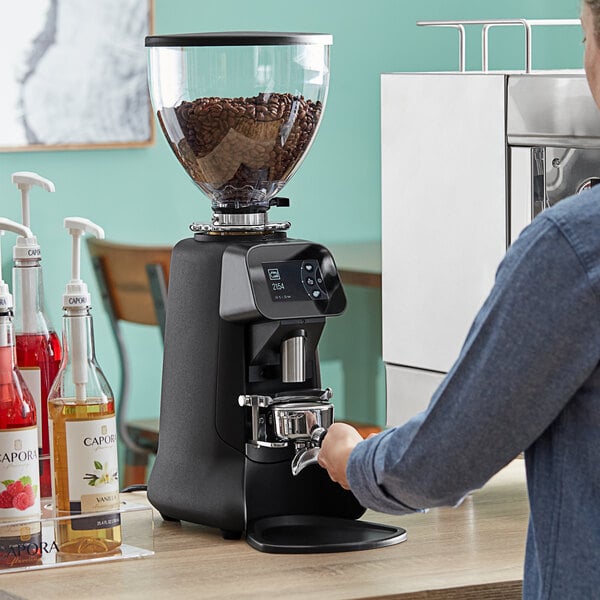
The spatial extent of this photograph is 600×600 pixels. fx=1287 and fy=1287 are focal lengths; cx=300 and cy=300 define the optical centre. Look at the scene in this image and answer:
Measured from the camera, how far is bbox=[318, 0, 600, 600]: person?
82 cm

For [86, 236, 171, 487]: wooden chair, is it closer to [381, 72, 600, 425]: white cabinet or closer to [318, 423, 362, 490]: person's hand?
[381, 72, 600, 425]: white cabinet

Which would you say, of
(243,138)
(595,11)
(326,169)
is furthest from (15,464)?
(326,169)

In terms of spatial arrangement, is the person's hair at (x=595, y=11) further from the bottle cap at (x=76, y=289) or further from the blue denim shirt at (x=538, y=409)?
the bottle cap at (x=76, y=289)

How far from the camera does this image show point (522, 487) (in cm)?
151

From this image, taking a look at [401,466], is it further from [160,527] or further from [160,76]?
[160,76]

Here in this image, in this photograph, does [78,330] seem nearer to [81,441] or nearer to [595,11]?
[81,441]

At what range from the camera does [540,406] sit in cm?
84

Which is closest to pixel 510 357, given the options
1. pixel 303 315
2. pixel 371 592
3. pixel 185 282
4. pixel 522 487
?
pixel 371 592

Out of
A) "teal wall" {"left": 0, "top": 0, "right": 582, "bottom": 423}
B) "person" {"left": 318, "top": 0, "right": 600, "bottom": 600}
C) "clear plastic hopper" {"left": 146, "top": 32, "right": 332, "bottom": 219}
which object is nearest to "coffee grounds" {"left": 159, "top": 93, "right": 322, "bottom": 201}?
"clear plastic hopper" {"left": 146, "top": 32, "right": 332, "bottom": 219}

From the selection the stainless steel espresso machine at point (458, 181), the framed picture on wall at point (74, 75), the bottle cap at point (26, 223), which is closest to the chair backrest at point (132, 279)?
the framed picture on wall at point (74, 75)

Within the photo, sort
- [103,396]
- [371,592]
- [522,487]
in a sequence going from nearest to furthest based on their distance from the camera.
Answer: [371,592] → [103,396] → [522,487]

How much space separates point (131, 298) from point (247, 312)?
1992mm

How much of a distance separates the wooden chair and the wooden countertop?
178 centimetres

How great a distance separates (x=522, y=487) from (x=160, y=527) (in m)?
0.44
